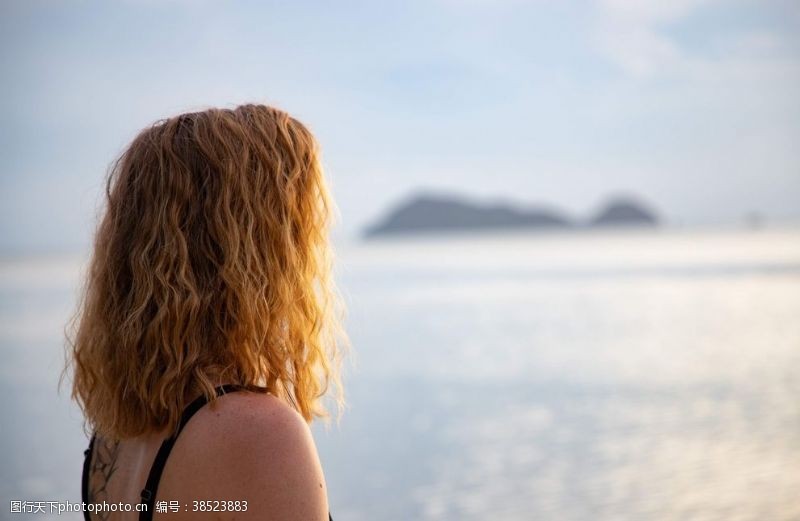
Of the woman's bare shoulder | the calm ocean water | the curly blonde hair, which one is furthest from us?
the calm ocean water

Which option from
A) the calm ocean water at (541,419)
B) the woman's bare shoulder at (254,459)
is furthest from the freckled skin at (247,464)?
the calm ocean water at (541,419)

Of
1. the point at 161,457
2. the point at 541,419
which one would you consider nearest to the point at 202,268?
the point at 161,457

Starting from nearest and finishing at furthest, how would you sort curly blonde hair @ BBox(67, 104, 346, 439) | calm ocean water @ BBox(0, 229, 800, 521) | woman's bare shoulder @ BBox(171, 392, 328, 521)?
woman's bare shoulder @ BBox(171, 392, 328, 521) → curly blonde hair @ BBox(67, 104, 346, 439) → calm ocean water @ BBox(0, 229, 800, 521)

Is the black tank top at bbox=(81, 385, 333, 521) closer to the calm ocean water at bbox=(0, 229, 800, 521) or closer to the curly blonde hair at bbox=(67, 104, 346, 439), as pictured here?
the curly blonde hair at bbox=(67, 104, 346, 439)

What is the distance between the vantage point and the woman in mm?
1523

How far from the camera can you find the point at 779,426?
47.6 feet

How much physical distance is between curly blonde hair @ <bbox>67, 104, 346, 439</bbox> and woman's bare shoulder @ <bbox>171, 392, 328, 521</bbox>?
96 mm

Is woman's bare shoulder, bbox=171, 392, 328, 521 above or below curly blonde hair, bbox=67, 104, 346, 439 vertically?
below

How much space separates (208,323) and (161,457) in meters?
0.28

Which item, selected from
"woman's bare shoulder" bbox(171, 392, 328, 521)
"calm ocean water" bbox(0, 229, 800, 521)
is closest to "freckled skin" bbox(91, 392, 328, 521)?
"woman's bare shoulder" bbox(171, 392, 328, 521)

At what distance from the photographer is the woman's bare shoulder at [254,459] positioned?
151 cm

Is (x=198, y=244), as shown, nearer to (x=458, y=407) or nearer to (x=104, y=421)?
(x=104, y=421)

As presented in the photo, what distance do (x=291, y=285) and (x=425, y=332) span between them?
2719cm

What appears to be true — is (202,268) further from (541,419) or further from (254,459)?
(541,419)
